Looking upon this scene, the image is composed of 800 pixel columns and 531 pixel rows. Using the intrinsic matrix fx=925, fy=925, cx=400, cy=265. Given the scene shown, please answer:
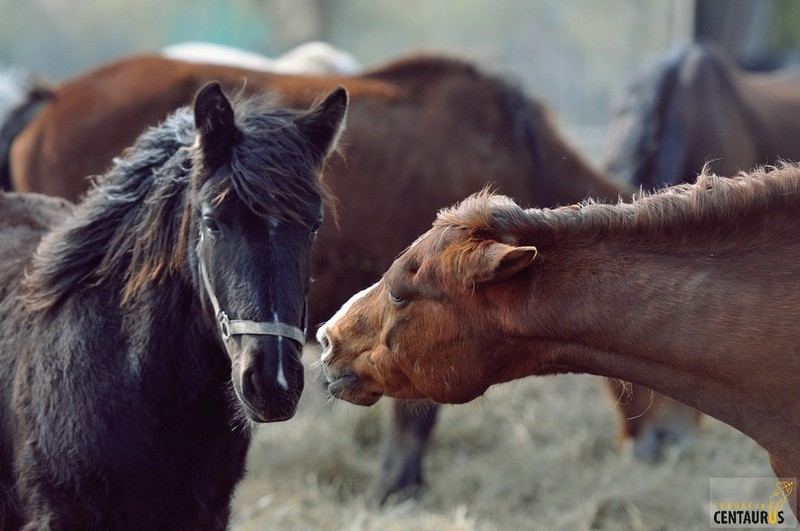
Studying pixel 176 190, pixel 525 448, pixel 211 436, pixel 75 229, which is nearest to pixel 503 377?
pixel 211 436

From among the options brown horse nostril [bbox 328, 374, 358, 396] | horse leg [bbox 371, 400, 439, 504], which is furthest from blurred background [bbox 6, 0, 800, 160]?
brown horse nostril [bbox 328, 374, 358, 396]

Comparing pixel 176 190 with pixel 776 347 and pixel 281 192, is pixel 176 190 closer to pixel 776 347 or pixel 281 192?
pixel 281 192

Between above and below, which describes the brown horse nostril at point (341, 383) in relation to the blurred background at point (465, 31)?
above

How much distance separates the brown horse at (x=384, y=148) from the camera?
4648 millimetres

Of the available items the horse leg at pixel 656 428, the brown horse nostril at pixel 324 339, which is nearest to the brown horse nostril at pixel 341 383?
the brown horse nostril at pixel 324 339

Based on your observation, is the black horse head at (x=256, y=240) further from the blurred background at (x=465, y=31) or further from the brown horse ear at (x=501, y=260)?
the blurred background at (x=465, y=31)

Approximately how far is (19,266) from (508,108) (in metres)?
2.84

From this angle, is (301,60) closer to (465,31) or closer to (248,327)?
(248,327)

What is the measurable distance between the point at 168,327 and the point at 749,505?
94.6 inches

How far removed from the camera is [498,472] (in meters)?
5.07

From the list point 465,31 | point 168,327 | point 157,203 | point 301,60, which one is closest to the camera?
point 168,327

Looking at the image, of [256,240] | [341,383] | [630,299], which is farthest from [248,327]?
[630,299]

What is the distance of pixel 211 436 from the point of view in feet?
8.95

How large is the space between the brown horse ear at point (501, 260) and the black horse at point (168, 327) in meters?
0.54
